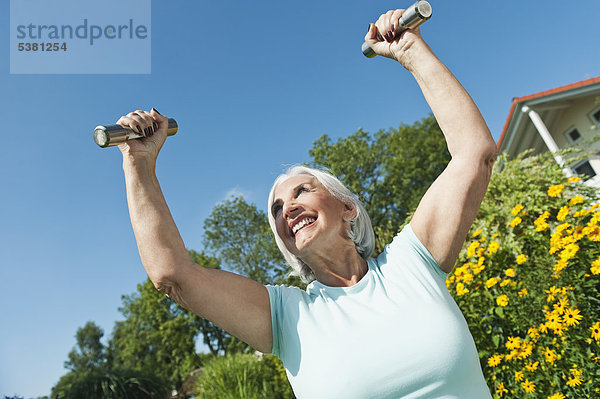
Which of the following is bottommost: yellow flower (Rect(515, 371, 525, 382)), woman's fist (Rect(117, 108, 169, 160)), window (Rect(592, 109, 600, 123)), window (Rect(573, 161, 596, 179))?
yellow flower (Rect(515, 371, 525, 382))

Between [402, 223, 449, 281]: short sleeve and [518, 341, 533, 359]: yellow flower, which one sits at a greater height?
[402, 223, 449, 281]: short sleeve

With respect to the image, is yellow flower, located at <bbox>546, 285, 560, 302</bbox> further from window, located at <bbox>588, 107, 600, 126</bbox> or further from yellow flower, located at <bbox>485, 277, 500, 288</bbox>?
window, located at <bbox>588, 107, 600, 126</bbox>

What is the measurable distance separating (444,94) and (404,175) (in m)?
20.8

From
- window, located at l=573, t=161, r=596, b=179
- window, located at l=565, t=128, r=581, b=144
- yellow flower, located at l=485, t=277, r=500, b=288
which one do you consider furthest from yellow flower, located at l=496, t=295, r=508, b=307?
window, located at l=565, t=128, r=581, b=144

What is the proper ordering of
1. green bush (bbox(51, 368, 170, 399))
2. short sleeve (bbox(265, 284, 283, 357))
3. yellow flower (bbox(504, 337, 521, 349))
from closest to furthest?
short sleeve (bbox(265, 284, 283, 357))
yellow flower (bbox(504, 337, 521, 349))
green bush (bbox(51, 368, 170, 399))

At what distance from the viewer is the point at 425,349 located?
111cm

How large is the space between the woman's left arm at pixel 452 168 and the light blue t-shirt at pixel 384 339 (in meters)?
0.07

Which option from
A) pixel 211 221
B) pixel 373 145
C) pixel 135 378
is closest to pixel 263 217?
pixel 211 221

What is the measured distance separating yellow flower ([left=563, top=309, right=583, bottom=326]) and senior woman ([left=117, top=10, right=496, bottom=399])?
84.6 inches

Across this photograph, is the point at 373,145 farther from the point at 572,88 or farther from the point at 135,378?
the point at 135,378

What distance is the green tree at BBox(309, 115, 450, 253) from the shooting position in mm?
21281

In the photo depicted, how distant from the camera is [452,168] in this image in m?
1.31

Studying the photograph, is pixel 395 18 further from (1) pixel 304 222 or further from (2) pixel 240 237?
(2) pixel 240 237

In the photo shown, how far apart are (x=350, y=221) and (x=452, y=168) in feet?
1.76
